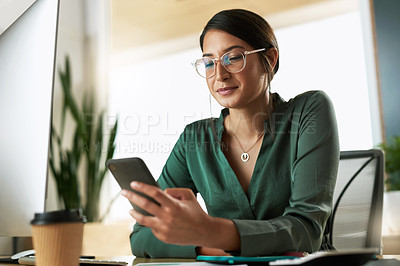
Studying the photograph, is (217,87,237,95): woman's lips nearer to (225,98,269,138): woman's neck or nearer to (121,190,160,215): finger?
(225,98,269,138): woman's neck

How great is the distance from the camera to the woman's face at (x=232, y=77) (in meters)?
1.13

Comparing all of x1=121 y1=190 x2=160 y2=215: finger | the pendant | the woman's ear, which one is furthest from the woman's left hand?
the woman's ear

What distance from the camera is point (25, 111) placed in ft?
2.56

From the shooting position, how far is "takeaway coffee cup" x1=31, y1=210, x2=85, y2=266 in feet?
1.66

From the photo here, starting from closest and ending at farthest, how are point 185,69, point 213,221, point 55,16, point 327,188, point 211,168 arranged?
point 213,221, point 55,16, point 327,188, point 211,168, point 185,69

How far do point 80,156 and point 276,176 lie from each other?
2.20m

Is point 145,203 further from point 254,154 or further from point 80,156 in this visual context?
point 80,156

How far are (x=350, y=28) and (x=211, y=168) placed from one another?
234 centimetres

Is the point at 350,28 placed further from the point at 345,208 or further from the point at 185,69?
the point at 345,208

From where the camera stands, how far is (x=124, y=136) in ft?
9.93

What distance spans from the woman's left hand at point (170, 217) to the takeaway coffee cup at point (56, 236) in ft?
0.29

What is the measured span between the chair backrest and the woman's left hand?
2.44 ft

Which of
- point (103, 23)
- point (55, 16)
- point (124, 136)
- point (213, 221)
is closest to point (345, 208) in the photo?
point (213, 221)

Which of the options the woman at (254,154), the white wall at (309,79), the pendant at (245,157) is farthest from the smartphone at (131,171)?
the white wall at (309,79)
